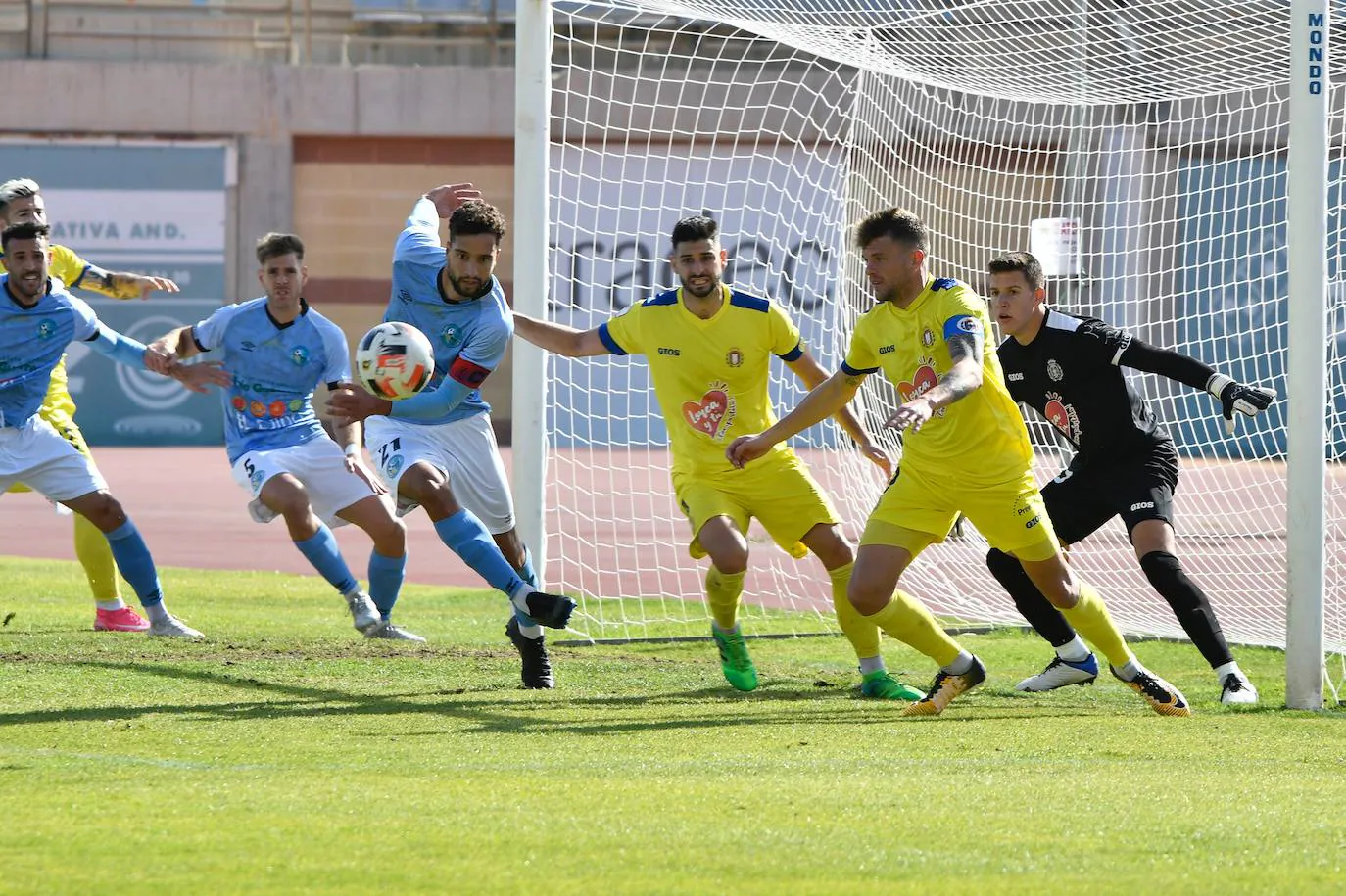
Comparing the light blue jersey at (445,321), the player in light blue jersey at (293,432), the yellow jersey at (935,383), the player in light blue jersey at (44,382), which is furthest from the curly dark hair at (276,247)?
the yellow jersey at (935,383)

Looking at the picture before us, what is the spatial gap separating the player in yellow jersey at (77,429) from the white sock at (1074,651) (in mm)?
4297

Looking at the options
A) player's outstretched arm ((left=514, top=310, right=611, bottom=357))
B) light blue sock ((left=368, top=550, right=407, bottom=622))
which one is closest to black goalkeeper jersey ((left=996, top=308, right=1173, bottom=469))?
player's outstretched arm ((left=514, top=310, right=611, bottom=357))

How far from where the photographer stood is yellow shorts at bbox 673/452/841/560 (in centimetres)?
729

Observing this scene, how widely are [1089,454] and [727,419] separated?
1.52m

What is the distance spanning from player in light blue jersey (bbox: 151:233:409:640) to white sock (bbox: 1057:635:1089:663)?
2998mm

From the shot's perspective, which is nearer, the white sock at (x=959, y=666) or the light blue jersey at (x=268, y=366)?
the white sock at (x=959, y=666)

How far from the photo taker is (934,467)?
6559mm

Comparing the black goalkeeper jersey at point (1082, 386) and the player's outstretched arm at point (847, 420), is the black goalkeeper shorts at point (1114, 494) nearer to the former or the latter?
the black goalkeeper jersey at point (1082, 386)

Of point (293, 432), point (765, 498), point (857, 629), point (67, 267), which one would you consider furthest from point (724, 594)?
point (67, 267)

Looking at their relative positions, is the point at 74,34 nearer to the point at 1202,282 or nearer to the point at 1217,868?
the point at 1202,282

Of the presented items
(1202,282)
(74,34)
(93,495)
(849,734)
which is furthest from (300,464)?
(74,34)

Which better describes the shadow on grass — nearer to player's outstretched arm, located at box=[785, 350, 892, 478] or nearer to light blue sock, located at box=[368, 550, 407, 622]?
player's outstretched arm, located at box=[785, 350, 892, 478]

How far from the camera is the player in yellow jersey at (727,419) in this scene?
7.30m

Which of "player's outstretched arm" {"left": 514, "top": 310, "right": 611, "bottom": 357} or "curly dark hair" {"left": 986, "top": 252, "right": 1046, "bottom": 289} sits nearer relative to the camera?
"curly dark hair" {"left": 986, "top": 252, "right": 1046, "bottom": 289}
